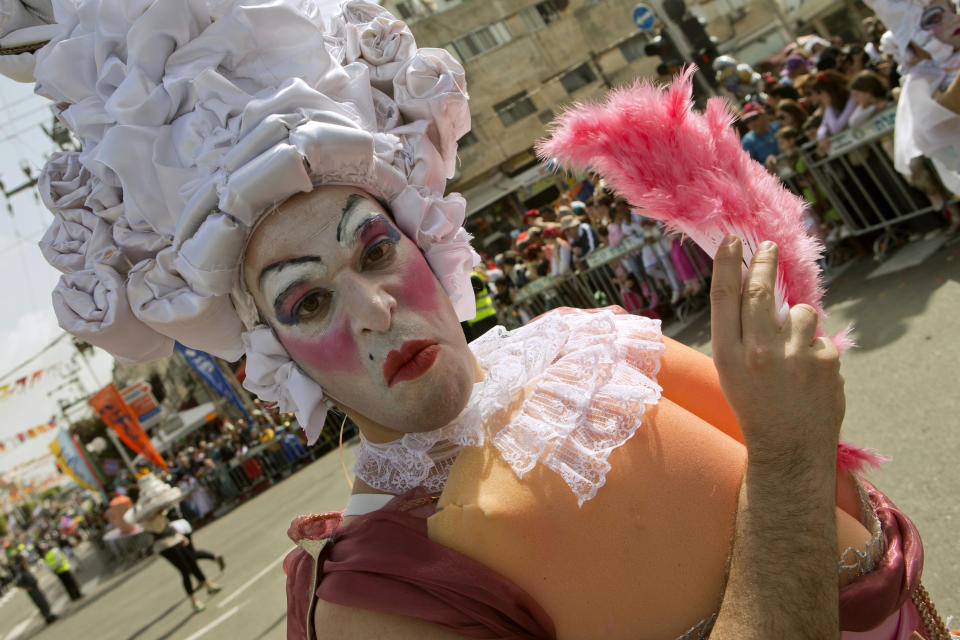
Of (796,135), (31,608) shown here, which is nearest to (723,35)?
(796,135)

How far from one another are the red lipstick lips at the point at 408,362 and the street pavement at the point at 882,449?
528 mm

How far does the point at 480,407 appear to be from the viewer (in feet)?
5.27

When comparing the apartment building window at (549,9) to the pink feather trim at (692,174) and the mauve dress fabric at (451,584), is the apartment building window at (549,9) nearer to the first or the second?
the pink feather trim at (692,174)

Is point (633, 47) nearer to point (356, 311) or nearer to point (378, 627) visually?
point (356, 311)

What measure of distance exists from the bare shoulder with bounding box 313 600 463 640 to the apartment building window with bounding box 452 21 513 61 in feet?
97.4

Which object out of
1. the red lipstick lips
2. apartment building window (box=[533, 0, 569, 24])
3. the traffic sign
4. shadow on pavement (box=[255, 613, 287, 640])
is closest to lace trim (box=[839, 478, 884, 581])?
the red lipstick lips

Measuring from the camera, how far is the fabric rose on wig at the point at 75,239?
1.71 metres

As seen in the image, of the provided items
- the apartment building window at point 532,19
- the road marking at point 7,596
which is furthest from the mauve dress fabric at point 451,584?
the apartment building window at point 532,19

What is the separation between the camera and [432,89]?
5.89 feet

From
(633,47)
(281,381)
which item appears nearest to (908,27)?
(281,381)

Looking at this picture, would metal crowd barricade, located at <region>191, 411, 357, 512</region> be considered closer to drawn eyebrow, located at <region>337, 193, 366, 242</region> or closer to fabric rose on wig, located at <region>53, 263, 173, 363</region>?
fabric rose on wig, located at <region>53, 263, 173, 363</region>

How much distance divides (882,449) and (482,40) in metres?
28.4

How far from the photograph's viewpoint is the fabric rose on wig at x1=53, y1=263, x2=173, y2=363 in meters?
1.70

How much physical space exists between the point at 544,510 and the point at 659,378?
1.54 ft
